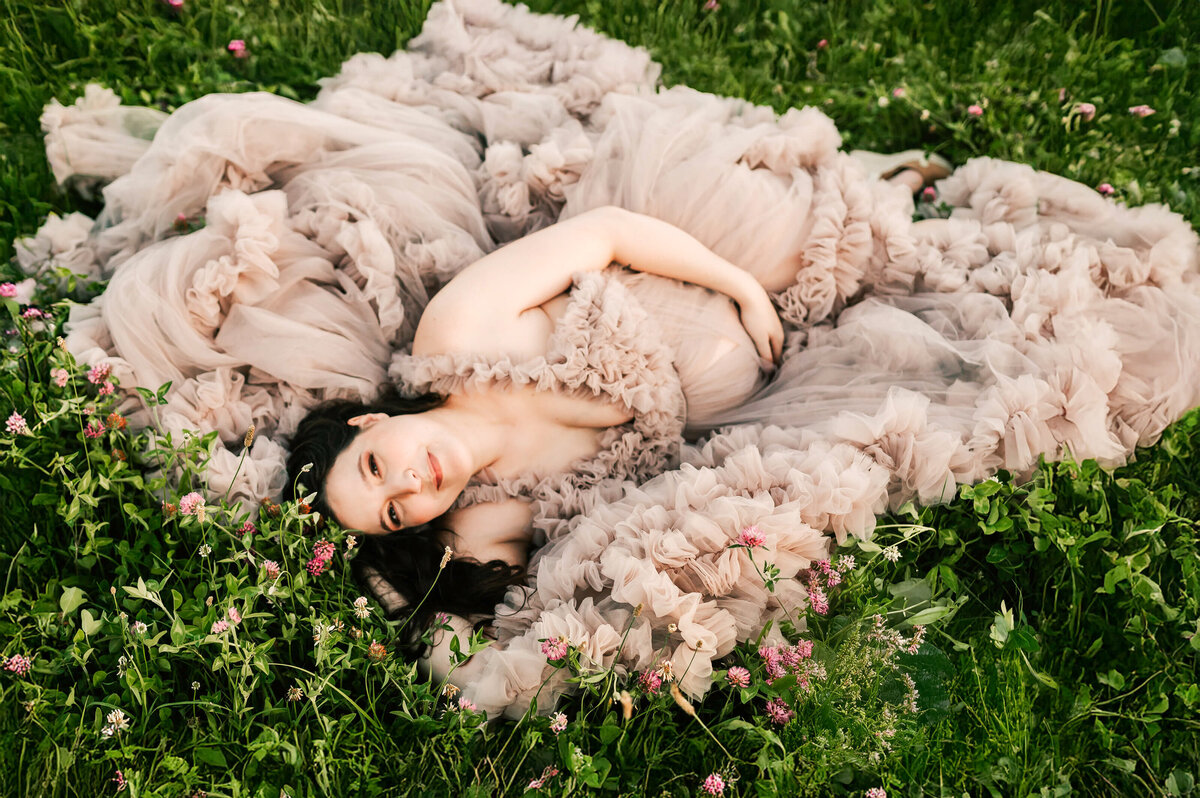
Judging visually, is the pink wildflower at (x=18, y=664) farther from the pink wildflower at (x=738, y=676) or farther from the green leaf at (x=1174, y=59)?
the green leaf at (x=1174, y=59)

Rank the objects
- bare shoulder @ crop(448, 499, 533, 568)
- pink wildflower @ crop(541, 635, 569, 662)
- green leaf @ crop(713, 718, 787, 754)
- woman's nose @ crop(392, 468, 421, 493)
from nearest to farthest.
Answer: green leaf @ crop(713, 718, 787, 754), pink wildflower @ crop(541, 635, 569, 662), woman's nose @ crop(392, 468, 421, 493), bare shoulder @ crop(448, 499, 533, 568)

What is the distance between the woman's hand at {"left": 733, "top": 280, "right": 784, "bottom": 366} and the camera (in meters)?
3.03

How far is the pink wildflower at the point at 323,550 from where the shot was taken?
2.39 meters

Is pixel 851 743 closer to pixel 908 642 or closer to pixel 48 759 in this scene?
pixel 908 642

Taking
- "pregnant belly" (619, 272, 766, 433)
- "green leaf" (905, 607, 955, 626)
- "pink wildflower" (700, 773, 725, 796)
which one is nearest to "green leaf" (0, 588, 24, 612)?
"pink wildflower" (700, 773, 725, 796)

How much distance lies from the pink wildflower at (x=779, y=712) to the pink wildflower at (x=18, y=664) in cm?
203

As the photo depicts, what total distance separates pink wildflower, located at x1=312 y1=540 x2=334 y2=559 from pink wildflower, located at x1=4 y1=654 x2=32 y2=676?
31.4 inches

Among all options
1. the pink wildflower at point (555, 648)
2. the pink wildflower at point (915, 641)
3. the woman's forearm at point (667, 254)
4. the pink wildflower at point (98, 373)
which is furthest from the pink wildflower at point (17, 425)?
the pink wildflower at point (915, 641)

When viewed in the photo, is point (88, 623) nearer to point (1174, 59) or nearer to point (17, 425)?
point (17, 425)

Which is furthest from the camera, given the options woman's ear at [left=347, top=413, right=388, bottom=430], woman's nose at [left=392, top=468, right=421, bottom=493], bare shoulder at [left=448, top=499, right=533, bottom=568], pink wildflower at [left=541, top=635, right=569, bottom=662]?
bare shoulder at [left=448, top=499, right=533, bottom=568]

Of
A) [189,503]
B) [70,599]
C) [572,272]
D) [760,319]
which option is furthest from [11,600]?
[760,319]

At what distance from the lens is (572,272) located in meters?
2.87

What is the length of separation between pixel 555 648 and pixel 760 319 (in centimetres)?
147

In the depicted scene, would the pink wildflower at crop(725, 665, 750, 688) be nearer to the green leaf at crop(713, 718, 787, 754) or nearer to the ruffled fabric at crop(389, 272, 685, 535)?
the green leaf at crop(713, 718, 787, 754)
